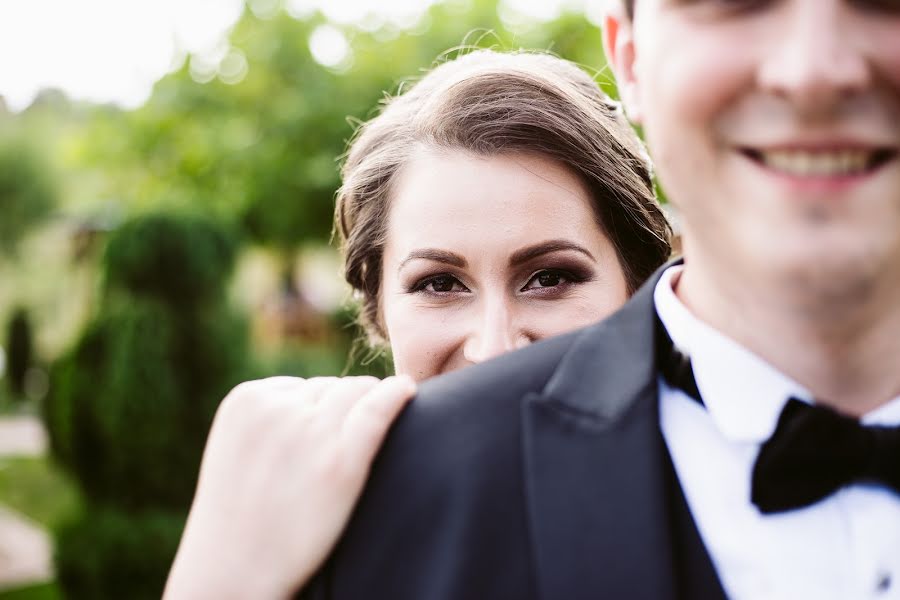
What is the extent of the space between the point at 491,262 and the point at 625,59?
3.01 feet

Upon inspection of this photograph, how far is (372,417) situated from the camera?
161 cm

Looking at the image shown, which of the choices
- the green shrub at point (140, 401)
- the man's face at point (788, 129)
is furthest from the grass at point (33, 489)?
the man's face at point (788, 129)

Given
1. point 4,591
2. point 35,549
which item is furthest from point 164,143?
point 4,591

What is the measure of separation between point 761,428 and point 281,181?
12.2 m

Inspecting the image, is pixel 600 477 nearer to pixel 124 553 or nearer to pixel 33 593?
pixel 124 553

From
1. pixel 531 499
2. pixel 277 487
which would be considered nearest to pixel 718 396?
pixel 531 499

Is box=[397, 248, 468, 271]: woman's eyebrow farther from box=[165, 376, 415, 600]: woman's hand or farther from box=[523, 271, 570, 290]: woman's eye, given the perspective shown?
box=[165, 376, 415, 600]: woman's hand

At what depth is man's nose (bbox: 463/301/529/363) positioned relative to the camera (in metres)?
2.46

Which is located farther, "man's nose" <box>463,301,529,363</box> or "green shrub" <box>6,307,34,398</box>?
"green shrub" <box>6,307,34,398</box>

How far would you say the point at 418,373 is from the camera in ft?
8.84


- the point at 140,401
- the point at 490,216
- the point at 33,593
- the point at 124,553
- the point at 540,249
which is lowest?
the point at 33,593

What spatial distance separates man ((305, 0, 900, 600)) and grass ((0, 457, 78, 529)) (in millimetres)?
13769

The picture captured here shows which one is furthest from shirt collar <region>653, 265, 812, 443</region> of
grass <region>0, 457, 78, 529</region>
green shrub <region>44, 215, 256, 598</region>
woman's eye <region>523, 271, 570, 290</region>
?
grass <region>0, 457, 78, 529</region>

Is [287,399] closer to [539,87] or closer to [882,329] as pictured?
[882,329]
